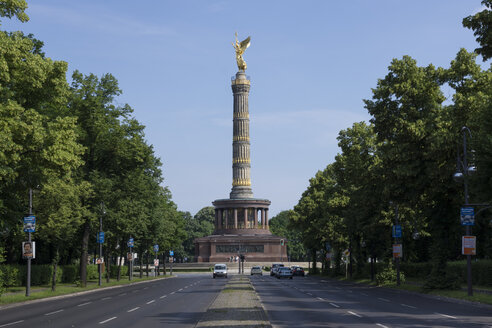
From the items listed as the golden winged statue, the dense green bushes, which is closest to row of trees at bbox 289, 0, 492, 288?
the dense green bushes

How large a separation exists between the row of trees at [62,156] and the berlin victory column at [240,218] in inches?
2295

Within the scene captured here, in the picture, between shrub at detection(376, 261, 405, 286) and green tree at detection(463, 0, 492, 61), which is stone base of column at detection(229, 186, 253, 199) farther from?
green tree at detection(463, 0, 492, 61)

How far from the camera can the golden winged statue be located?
142 metres

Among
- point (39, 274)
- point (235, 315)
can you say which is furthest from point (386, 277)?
point (235, 315)

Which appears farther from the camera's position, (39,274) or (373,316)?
(39,274)

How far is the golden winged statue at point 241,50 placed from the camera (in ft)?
467

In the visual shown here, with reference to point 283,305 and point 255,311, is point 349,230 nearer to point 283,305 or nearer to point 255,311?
point 283,305

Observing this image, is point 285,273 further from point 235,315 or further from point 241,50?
point 241,50

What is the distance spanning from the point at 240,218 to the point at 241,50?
37435mm

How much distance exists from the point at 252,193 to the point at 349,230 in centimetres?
7608

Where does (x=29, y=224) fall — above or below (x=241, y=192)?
below

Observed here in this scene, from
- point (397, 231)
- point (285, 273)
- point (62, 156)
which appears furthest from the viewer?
point (285, 273)

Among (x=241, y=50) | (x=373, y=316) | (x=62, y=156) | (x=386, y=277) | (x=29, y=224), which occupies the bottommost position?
(x=386, y=277)

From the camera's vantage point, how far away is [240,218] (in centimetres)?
13588
